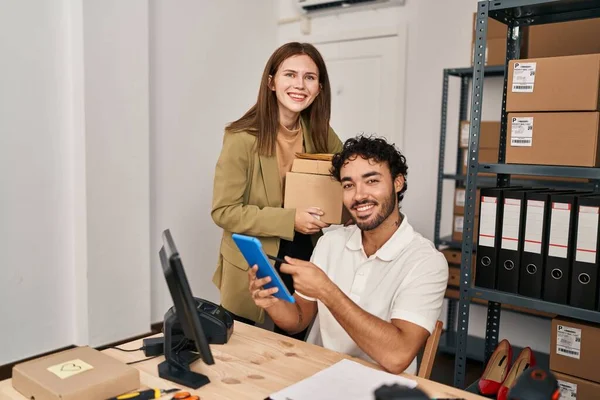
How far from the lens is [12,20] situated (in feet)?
8.48

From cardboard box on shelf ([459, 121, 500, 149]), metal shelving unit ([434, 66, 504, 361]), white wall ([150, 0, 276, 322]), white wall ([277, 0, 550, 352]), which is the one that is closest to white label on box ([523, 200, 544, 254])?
cardboard box on shelf ([459, 121, 500, 149])

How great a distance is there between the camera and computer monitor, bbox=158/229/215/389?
97 centimetres

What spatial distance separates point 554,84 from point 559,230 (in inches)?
18.4

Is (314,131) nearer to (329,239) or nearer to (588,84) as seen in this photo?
(329,239)

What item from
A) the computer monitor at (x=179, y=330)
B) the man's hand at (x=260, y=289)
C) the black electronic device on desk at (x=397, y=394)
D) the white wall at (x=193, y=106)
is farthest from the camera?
the white wall at (x=193, y=106)

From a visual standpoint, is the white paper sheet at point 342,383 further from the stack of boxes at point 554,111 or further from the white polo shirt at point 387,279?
the stack of boxes at point 554,111

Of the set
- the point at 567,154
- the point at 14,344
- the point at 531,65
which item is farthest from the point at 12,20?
the point at 567,154

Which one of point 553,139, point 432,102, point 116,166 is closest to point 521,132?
point 553,139

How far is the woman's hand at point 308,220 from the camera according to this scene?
188cm

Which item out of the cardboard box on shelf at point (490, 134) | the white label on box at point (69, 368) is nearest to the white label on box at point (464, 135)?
the cardboard box on shelf at point (490, 134)

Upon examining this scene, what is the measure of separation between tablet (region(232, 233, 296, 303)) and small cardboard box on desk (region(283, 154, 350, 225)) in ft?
2.33

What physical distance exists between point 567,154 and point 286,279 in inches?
41.3

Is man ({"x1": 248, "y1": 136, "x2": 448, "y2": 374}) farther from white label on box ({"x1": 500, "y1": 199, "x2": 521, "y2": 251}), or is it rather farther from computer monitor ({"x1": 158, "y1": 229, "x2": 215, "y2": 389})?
white label on box ({"x1": 500, "y1": 199, "x2": 521, "y2": 251})

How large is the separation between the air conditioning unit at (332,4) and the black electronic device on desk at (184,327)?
2.76 metres
